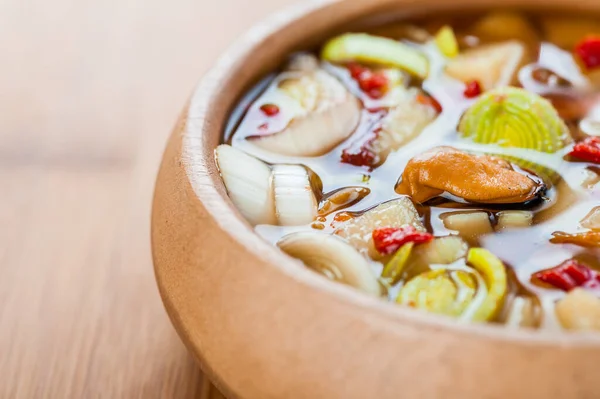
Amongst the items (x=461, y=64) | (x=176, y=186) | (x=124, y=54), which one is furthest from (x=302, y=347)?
(x=124, y=54)

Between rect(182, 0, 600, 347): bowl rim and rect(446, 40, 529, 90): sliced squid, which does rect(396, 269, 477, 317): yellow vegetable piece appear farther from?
rect(446, 40, 529, 90): sliced squid

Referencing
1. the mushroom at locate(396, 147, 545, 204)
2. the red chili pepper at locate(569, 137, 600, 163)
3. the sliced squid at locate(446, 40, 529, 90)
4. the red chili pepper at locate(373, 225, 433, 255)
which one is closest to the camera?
the red chili pepper at locate(373, 225, 433, 255)

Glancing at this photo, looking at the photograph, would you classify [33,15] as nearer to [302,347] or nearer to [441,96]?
[441,96]

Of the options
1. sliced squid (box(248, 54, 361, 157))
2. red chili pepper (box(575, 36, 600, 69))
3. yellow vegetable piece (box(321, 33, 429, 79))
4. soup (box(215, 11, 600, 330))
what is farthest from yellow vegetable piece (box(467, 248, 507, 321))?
red chili pepper (box(575, 36, 600, 69))

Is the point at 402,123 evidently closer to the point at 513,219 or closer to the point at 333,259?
the point at 513,219

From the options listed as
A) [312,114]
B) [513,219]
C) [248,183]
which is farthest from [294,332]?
[312,114]

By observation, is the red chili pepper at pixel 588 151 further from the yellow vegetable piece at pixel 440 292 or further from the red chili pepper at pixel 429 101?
the yellow vegetable piece at pixel 440 292

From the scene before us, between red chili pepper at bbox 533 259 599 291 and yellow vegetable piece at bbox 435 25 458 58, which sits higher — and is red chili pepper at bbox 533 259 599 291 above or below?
below
